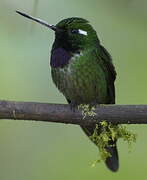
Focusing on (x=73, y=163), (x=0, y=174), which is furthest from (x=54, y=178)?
(x=0, y=174)

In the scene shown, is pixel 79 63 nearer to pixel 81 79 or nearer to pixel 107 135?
pixel 81 79

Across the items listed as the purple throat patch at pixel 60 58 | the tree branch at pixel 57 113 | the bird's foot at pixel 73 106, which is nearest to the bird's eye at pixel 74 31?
the purple throat patch at pixel 60 58

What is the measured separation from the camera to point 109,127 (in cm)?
242

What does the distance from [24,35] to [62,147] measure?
89 cm

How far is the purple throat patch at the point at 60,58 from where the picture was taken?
2506 millimetres

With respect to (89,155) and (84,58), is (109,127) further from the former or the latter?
(89,155)

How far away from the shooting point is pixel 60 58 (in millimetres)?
2518

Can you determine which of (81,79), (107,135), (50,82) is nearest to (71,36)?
(81,79)

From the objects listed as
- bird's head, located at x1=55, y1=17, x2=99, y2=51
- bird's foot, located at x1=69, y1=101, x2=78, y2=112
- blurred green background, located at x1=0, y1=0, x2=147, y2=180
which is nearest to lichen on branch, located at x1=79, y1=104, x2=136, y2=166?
bird's foot, located at x1=69, y1=101, x2=78, y2=112

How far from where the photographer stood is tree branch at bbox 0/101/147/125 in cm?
215

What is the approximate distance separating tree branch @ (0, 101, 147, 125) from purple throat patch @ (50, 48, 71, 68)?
14.1 inches

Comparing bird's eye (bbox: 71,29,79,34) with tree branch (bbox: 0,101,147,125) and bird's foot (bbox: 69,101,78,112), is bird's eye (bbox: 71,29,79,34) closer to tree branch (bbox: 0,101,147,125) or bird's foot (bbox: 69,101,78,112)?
bird's foot (bbox: 69,101,78,112)

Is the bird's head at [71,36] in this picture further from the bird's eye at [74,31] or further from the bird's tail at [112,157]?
the bird's tail at [112,157]

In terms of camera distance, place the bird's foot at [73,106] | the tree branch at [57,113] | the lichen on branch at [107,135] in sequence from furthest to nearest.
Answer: the lichen on branch at [107,135], the bird's foot at [73,106], the tree branch at [57,113]
